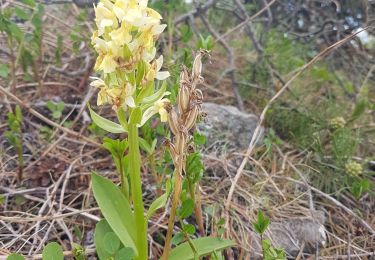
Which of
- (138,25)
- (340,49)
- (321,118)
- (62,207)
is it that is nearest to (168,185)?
(138,25)

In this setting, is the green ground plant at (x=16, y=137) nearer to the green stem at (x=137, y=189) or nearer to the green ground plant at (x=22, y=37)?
the green ground plant at (x=22, y=37)

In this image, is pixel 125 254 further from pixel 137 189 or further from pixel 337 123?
pixel 337 123

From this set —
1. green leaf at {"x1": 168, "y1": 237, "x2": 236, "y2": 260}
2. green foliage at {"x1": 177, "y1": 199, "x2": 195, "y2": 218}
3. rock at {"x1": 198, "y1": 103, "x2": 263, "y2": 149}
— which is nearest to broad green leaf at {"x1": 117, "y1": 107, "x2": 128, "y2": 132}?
green foliage at {"x1": 177, "y1": 199, "x2": 195, "y2": 218}

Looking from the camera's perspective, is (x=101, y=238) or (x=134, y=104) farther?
(x=101, y=238)

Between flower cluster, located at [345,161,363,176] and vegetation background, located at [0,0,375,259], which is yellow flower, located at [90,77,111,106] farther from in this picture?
flower cluster, located at [345,161,363,176]

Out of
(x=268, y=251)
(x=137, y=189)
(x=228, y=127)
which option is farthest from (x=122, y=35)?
(x=228, y=127)
